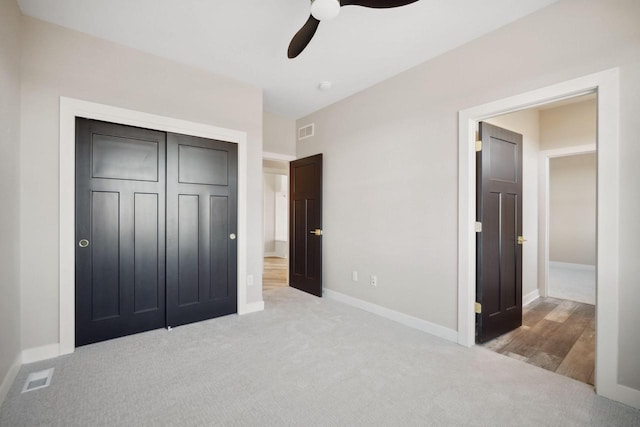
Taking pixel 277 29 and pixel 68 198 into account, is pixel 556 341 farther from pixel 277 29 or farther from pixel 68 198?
pixel 68 198

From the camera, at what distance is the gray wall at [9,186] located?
1.95 metres

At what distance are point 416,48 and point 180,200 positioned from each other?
112 inches

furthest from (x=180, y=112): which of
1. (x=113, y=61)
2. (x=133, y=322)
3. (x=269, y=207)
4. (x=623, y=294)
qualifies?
(x=269, y=207)

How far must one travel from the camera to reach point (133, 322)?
9.40 ft

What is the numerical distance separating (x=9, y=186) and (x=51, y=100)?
2.80 feet

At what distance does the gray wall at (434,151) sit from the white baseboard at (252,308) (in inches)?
43.5

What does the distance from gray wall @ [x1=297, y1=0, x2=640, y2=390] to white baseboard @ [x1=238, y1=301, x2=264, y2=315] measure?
1105 millimetres

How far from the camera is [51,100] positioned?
246 cm

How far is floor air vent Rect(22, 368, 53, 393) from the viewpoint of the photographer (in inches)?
78.7

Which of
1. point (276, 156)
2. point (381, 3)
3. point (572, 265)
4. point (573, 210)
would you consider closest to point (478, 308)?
point (381, 3)

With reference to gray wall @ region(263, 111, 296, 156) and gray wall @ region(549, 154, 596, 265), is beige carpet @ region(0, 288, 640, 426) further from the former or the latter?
gray wall @ region(549, 154, 596, 265)

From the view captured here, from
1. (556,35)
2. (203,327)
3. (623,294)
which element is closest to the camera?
(623,294)

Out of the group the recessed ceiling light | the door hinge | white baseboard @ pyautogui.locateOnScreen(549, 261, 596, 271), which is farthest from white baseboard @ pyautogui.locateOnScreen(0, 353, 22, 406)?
white baseboard @ pyautogui.locateOnScreen(549, 261, 596, 271)

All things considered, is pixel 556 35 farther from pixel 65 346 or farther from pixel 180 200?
pixel 65 346
